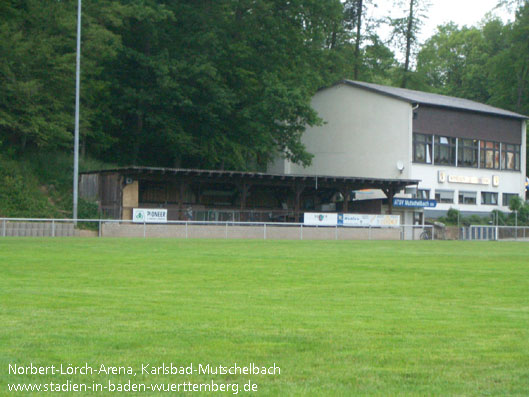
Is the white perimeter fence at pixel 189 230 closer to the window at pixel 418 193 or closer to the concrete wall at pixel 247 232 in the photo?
the concrete wall at pixel 247 232

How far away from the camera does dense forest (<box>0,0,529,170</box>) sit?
47000 mm

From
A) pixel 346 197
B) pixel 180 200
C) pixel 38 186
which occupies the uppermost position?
pixel 38 186

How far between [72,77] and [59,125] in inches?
118

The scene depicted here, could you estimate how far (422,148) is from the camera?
204 ft

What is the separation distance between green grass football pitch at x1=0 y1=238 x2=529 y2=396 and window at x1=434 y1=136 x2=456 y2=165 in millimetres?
44357

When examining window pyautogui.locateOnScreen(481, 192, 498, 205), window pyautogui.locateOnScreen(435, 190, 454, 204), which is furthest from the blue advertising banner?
window pyautogui.locateOnScreen(481, 192, 498, 205)

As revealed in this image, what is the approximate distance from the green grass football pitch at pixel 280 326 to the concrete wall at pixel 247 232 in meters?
22.1

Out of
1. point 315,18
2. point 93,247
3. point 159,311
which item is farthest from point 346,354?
point 315,18

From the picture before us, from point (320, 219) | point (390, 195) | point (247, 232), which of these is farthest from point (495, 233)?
point (247, 232)

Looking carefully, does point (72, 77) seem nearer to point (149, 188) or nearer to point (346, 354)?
point (149, 188)

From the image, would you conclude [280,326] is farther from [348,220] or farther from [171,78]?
[171,78]

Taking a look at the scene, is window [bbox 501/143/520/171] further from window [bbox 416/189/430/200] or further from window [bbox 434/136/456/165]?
window [bbox 416/189/430/200]

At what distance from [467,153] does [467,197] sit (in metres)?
3.62

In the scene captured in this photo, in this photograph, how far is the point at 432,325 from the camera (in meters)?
10.6
